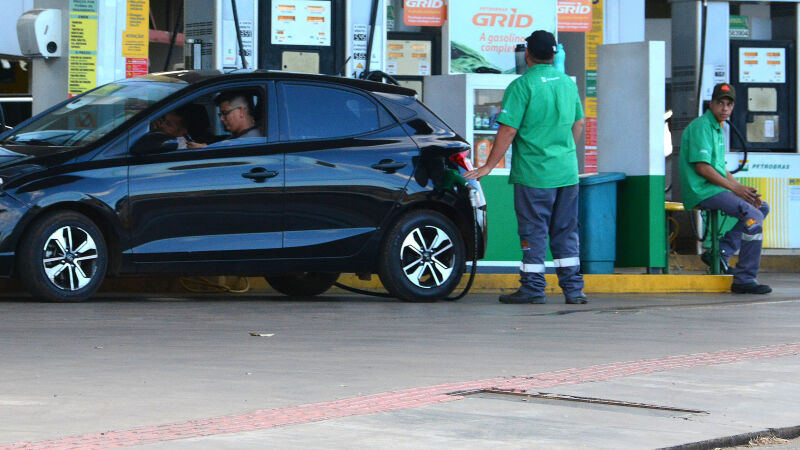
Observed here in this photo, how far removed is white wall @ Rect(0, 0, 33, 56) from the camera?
70.4ft

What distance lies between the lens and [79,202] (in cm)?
1050

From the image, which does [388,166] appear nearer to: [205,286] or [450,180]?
[450,180]

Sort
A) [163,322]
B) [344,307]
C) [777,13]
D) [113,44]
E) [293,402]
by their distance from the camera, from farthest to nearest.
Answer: [777,13] → [113,44] → [344,307] → [163,322] → [293,402]

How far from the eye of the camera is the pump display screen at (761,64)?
1741 cm

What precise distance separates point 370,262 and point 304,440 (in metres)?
Result: 5.94

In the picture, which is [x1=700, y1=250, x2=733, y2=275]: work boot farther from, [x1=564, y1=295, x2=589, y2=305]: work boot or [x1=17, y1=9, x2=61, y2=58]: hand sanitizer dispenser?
[x1=17, y1=9, x2=61, y2=58]: hand sanitizer dispenser

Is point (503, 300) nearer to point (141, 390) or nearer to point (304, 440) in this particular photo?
point (141, 390)

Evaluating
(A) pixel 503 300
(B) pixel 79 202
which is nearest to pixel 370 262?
(A) pixel 503 300

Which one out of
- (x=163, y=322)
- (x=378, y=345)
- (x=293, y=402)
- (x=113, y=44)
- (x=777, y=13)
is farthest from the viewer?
(x=777, y=13)

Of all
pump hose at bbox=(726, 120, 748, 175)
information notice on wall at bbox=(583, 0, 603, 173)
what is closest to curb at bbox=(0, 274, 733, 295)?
pump hose at bbox=(726, 120, 748, 175)

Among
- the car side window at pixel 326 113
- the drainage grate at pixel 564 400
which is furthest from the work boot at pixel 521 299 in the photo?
the drainage grate at pixel 564 400

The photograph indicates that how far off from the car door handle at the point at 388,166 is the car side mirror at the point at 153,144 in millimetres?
1524

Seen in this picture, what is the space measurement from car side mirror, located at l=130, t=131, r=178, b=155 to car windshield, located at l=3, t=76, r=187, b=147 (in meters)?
0.25

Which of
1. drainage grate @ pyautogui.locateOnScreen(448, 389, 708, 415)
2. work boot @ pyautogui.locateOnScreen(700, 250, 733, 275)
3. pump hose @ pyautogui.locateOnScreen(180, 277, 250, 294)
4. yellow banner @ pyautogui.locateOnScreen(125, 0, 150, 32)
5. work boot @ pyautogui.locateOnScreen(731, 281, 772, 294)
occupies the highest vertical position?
yellow banner @ pyautogui.locateOnScreen(125, 0, 150, 32)
